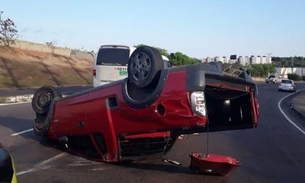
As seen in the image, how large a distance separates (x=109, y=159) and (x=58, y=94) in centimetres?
211

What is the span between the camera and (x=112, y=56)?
54.9 ft

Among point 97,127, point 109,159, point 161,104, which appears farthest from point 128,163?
point 161,104

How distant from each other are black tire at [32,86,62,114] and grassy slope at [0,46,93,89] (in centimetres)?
3031

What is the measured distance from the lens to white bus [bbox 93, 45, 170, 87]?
53.7 feet

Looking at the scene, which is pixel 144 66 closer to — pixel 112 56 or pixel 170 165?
pixel 170 165

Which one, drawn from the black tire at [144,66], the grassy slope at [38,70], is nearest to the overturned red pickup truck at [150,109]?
the black tire at [144,66]

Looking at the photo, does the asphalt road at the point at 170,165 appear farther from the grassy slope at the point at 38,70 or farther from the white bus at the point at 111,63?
the grassy slope at the point at 38,70

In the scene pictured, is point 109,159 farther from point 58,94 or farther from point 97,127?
point 58,94

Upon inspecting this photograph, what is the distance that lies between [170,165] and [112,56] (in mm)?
9615

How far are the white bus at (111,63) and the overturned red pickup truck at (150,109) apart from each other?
321 inches

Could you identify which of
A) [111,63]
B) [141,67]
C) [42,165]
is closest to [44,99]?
[42,165]

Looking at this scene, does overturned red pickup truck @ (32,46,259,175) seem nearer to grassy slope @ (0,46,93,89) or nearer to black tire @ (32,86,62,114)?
black tire @ (32,86,62,114)

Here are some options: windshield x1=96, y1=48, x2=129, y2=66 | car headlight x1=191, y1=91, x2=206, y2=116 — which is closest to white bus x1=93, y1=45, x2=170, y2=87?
windshield x1=96, y1=48, x2=129, y2=66

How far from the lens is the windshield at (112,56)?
54.1 ft
